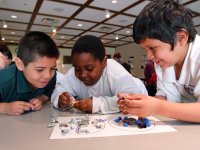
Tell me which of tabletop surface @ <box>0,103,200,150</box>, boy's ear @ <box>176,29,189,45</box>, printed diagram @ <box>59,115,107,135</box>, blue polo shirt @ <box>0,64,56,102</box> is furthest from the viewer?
blue polo shirt @ <box>0,64,56,102</box>

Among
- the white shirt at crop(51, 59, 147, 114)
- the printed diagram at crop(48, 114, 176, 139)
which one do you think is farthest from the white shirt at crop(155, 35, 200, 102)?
the printed diagram at crop(48, 114, 176, 139)

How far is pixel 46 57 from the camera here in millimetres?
865

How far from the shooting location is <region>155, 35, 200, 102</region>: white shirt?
713 millimetres

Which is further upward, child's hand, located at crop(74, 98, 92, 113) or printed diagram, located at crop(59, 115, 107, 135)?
child's hand, located at crop(74, 98, 92, 113)

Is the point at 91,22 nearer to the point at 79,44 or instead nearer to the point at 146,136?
the point at 79,44

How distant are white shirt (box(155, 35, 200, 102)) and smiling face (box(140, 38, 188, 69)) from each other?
0.04 meters

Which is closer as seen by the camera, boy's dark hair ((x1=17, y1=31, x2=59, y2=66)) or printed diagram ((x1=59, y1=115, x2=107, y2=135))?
printed diagram ((x1=59, y1=115, x2=107, y2=135))

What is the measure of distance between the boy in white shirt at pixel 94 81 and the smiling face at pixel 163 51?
0.67ft

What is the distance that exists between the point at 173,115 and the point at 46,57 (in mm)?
595

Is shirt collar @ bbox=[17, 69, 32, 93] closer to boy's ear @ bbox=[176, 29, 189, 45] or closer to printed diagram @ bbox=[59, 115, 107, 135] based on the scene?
printed diagram @ bbox=[59, 115, 107, 135]

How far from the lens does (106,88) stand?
96cm

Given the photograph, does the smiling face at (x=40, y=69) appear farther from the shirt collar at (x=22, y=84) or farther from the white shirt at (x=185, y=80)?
the white shirt at (x=185, y=80)

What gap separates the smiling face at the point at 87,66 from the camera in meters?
0.84

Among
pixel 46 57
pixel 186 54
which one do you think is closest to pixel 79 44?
pixel 46 57
